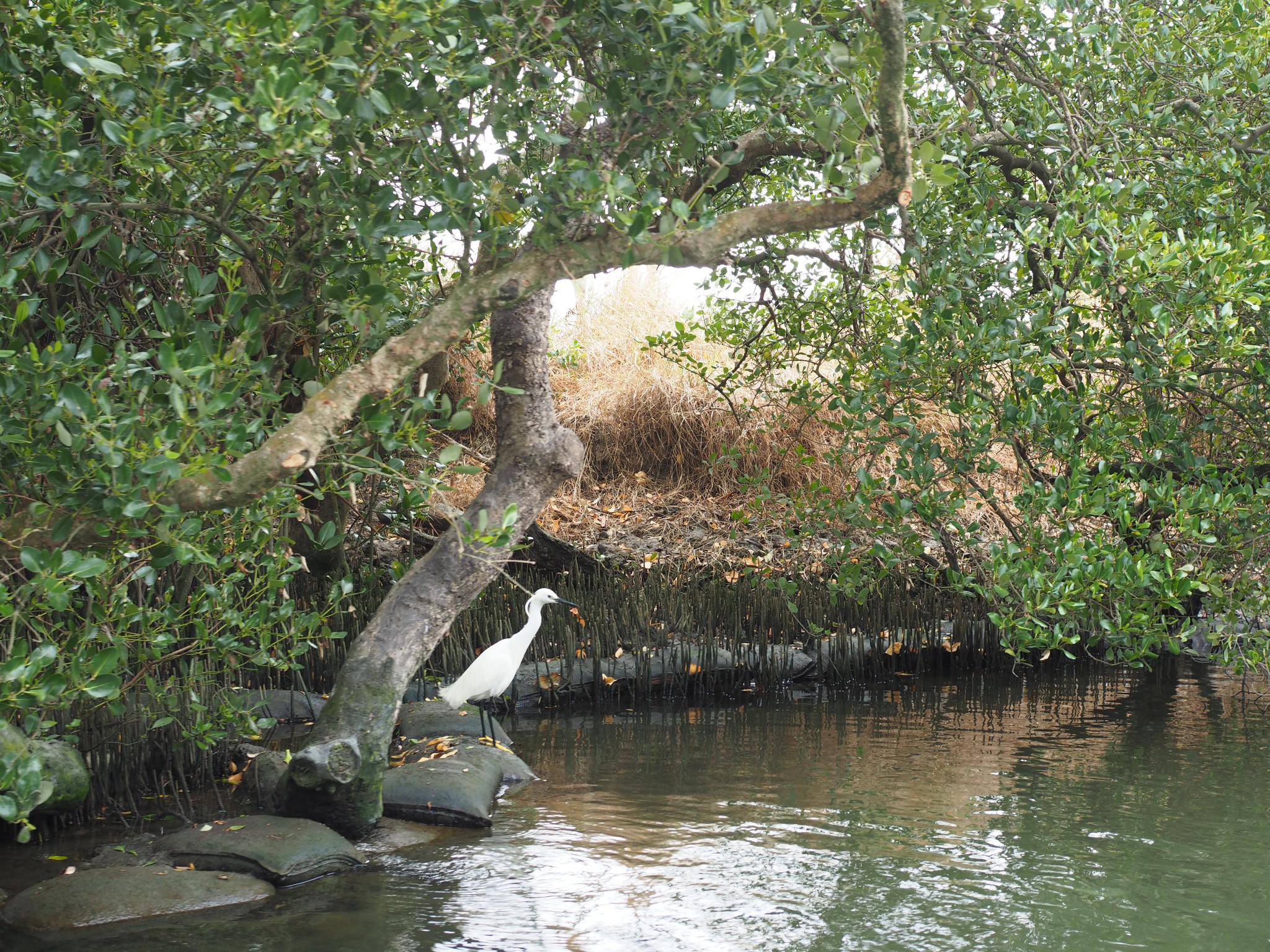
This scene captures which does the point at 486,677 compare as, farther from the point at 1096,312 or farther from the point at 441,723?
the point at 1096,312

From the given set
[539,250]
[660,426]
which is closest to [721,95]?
[539,250]

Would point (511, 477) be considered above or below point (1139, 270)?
below

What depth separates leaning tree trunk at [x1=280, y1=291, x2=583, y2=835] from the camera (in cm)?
461

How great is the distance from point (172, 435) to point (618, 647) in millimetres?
5747

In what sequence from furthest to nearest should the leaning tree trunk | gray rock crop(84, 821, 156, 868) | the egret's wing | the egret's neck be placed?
the egret's neck
the egret's wing
the leaning tree trunk
gray rock crop(84, 821, 156, 868)

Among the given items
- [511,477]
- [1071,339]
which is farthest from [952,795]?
[511,477]

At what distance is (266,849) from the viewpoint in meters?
4.27

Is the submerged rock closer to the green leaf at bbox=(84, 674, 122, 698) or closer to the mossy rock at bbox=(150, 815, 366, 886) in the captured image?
the mossy rock at bbox=(150, 815, 366, 886)

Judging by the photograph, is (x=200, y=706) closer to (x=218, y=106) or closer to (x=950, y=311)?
(x=218, y=106)

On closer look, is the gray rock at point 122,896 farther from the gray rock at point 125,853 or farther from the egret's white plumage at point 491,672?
the egret's white plumage at point 491,672

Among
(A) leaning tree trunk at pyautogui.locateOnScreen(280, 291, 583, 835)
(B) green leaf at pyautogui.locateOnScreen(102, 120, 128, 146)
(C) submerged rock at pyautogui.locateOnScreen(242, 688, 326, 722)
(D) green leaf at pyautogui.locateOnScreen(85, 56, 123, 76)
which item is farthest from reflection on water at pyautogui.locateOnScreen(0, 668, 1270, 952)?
(D) green leaf at pyautogui.locateOnScreen(85, 56, 123, 76)

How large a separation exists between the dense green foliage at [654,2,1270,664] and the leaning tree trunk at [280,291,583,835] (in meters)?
1.52

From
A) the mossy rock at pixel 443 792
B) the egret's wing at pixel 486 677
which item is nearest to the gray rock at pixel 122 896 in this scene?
the mossy rock at pixel 443 792

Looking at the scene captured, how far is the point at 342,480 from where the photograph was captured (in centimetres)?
504
